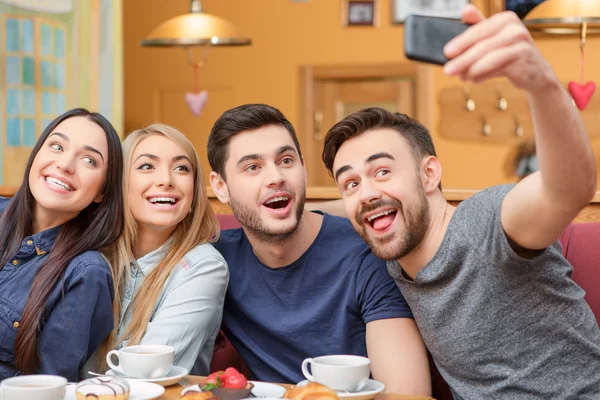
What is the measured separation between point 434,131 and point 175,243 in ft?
15.6

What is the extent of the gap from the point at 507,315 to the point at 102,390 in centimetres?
84

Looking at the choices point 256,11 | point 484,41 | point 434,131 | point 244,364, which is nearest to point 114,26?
point 256,11

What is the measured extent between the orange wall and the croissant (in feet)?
17.7

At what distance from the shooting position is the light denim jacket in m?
1.99

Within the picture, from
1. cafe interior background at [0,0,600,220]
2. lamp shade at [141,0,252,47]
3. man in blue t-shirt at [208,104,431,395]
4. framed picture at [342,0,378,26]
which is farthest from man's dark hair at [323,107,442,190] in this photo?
framed picture at [342,0,378,26]

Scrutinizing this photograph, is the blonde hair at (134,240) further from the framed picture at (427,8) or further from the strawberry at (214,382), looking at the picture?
the framed picture at (427,8)

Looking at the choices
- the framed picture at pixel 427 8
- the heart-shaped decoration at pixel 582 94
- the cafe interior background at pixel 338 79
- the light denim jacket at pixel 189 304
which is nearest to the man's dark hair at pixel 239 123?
the light denim jacket at pixel 189 304

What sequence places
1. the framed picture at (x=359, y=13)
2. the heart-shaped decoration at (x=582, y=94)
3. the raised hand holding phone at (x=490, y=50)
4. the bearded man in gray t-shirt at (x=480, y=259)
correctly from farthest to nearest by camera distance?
the framed picture at (x=359, y=13) → the heart-shaped decoration at (x=582, y=94) → the bearded man in gray t-shirt at (x=480, y=259) → the raised hand holding phone at (x=490, y=50)

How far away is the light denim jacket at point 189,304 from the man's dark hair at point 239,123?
0.84 ft

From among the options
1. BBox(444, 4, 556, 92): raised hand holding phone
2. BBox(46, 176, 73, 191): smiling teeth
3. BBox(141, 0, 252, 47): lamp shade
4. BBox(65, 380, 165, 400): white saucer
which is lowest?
BBox(65, 380, 165, 400): white saucer

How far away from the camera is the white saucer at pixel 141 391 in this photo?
4.84ft

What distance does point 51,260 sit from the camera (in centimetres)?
206

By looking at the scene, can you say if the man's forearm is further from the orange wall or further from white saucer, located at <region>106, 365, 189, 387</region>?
the orange wall

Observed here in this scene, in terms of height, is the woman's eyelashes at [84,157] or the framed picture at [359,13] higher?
the framed picture at [359,13]
